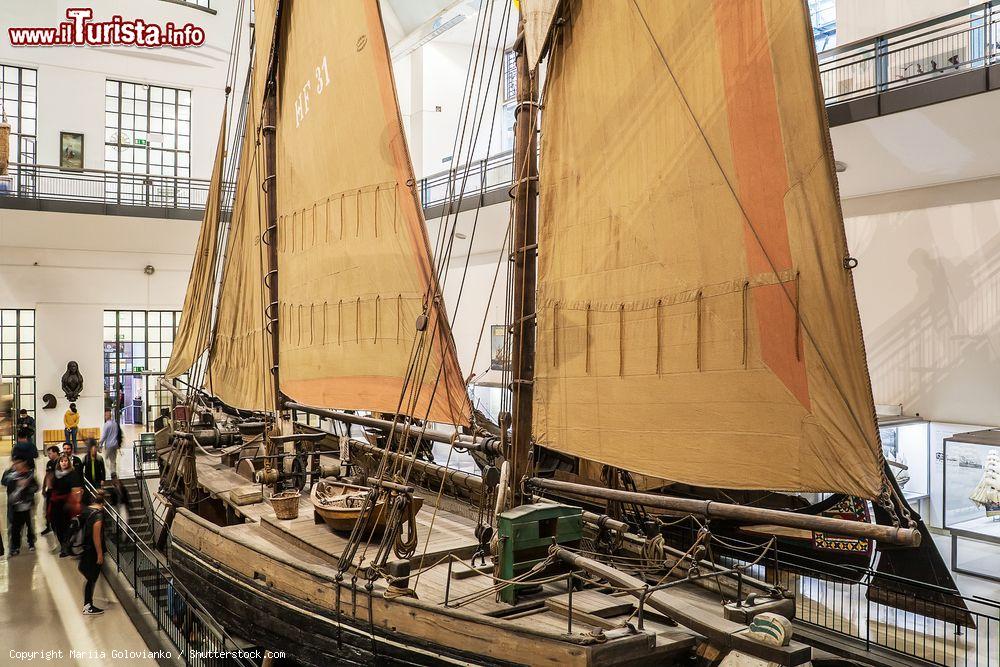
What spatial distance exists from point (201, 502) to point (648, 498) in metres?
5.00

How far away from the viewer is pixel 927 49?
919 cm

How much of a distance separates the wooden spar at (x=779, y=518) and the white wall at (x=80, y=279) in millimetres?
16014

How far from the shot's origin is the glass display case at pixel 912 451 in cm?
891

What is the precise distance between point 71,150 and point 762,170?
1876 centimetres

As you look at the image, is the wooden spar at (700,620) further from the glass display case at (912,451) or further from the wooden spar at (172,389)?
the wooden spar at (172,389)

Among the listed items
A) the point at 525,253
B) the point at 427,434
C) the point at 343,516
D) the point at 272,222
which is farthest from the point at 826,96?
the point at 343,516

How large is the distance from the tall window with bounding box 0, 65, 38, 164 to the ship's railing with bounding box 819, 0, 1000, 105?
1688 cm

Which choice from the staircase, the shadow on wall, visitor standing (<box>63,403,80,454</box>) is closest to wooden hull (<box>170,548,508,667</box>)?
the staircase

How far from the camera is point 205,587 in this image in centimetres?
612

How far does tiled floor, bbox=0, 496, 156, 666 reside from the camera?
630cm

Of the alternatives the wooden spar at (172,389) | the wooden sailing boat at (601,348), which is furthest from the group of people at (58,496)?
the wooden sailing boat at (601,348)

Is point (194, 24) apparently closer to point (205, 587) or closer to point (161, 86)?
point (161, 86)

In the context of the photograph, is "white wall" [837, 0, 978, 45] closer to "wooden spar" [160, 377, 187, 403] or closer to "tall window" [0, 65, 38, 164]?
"wooden spar" [160, 377, 187, 403]

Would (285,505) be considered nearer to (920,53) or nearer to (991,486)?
(991,486)
